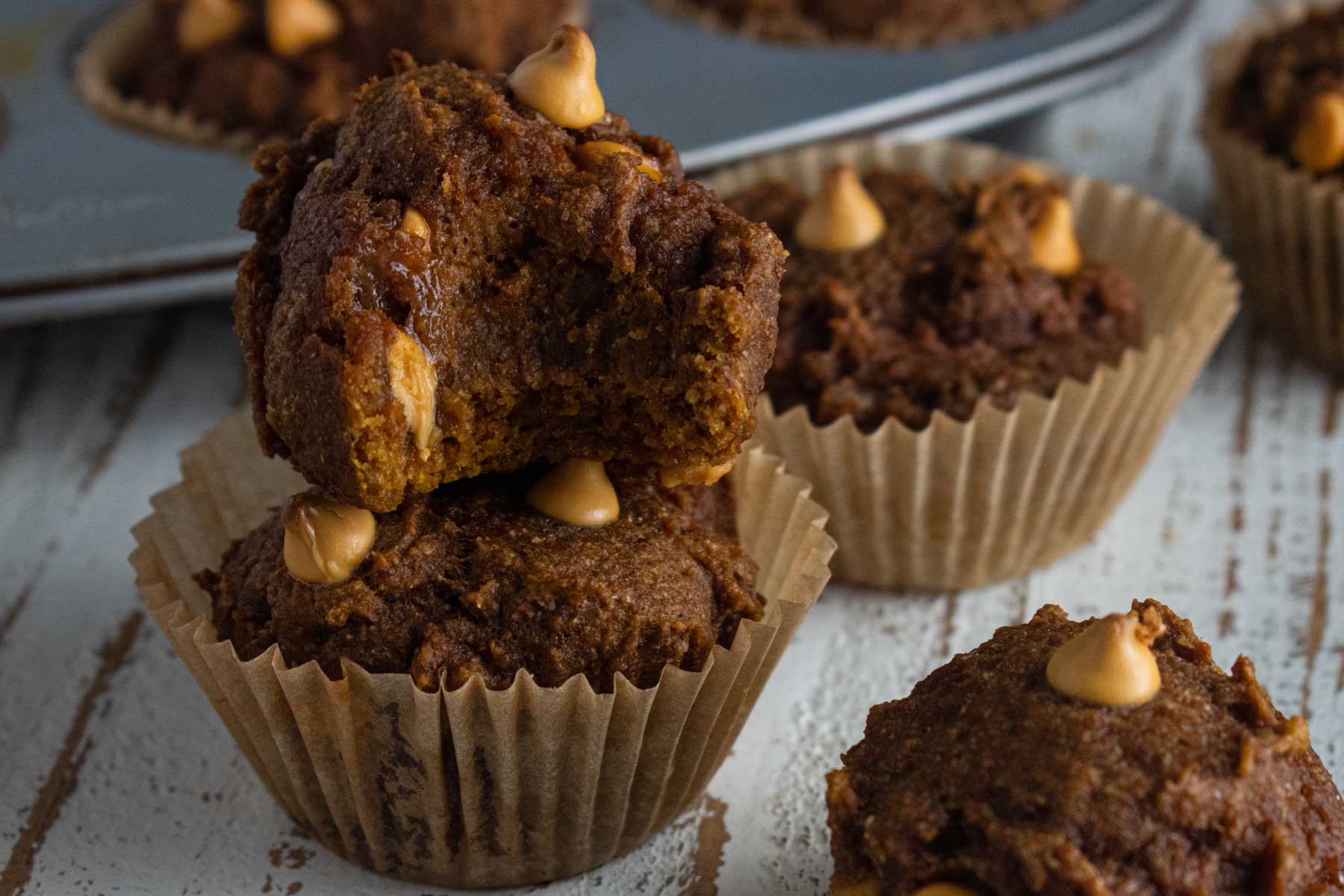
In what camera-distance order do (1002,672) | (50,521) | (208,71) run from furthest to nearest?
(208,71) < (50,521) < (1002,672)

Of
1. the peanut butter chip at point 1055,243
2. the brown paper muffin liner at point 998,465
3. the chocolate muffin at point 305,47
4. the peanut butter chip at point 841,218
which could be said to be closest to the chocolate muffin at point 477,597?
the brown paper muffin liner at point 998,465

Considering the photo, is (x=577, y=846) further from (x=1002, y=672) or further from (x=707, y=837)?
(x=1002, y=672)

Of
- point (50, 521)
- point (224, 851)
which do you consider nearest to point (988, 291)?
point (224, 851)

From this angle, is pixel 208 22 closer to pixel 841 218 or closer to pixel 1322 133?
pixel 841 218

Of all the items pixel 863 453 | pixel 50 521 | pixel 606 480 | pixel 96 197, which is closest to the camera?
pixel 606 480

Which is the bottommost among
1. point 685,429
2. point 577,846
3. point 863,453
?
point 577,846

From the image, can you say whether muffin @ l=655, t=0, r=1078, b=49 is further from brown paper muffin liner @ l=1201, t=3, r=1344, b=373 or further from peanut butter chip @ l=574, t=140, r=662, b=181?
peanut butter chip @ l=574, t=140, r=662, b=181

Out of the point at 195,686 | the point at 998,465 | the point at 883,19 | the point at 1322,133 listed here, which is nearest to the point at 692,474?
the point at 998,465
